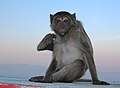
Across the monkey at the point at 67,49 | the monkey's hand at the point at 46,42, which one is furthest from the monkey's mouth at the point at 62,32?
the monkey's hand at the point at 46,42

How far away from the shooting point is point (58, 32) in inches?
220

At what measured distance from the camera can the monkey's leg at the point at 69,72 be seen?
5.32 m

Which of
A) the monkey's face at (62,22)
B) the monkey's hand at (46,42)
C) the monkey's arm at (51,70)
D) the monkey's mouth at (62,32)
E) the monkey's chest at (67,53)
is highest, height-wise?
the monkey's face at (62,22)

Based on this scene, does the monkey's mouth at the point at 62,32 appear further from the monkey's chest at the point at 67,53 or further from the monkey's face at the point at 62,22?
the monkey's chest at the point at 67,53

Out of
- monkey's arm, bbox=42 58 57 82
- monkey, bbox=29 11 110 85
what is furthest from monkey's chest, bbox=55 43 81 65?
monkey's arm, bbox=42 58 57 82

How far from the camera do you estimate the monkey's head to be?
5.41m

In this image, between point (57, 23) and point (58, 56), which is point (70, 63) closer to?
point (58, 56)

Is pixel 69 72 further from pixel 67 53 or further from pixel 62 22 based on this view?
pixel 62 22

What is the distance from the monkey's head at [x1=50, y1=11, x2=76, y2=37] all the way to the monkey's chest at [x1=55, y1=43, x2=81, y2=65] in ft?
0.86

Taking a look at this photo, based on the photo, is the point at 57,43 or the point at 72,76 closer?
the point at 72,76

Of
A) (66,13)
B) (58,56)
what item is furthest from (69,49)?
(66,13)

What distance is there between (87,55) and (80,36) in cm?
43

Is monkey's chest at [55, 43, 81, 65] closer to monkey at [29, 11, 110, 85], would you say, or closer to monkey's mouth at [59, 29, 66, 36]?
monkey at [29, 11, 110, 85]

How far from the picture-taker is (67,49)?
5695 mm
